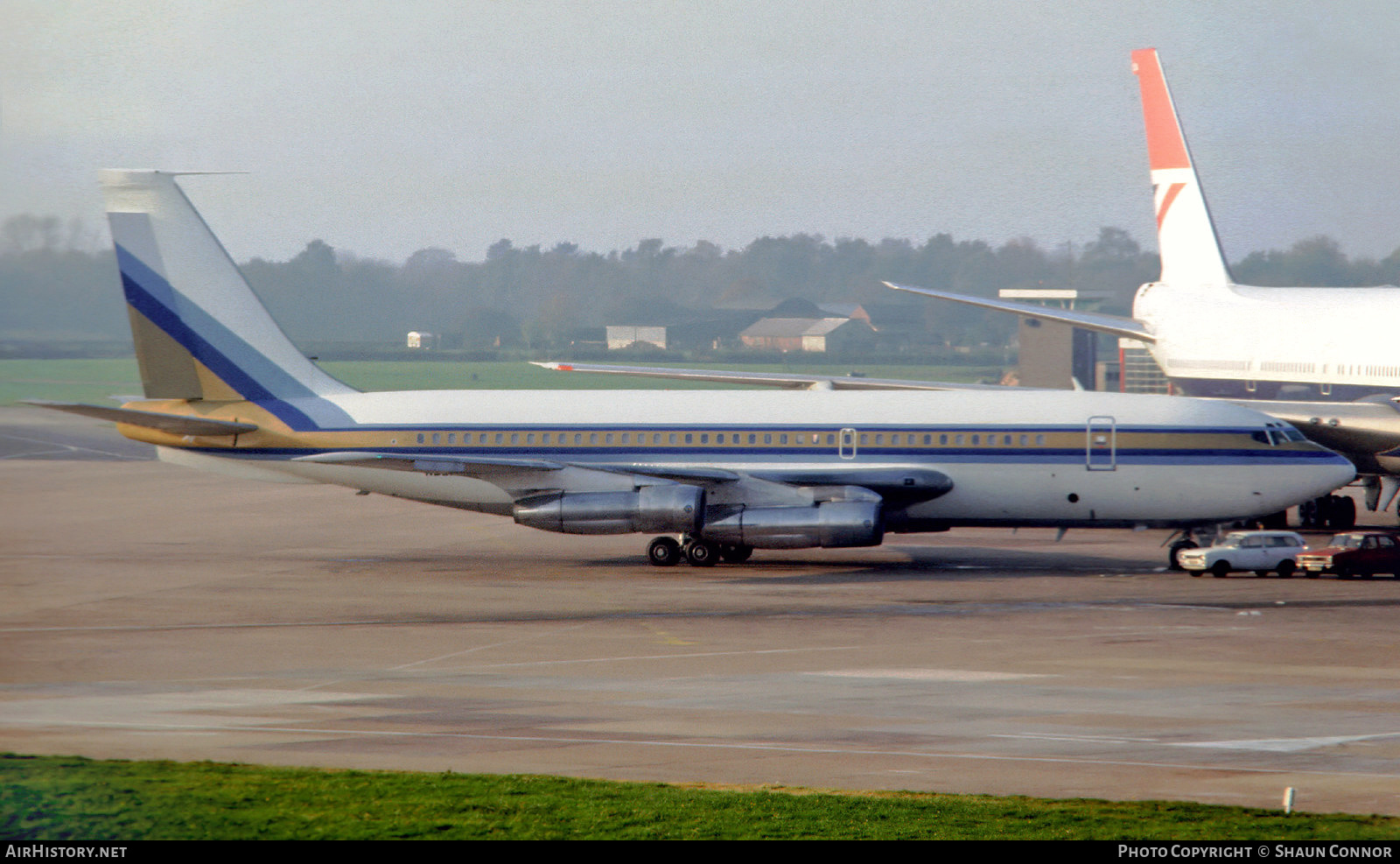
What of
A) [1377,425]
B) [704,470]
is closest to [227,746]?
[704,470]

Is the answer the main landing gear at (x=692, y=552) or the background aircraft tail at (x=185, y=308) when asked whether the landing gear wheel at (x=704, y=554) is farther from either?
the background aircraft tail at (x=185, y=308)

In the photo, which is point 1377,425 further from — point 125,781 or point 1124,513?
point 125,781

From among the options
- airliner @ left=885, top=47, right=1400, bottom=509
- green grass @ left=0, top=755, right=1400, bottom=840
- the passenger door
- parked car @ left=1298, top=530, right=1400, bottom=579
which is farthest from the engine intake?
green grass @ left=0, top=755, right=1400, bottom=840

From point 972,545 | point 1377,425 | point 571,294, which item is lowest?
point 972,545

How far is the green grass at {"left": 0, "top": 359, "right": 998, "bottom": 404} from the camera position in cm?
4447

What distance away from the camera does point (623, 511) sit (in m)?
34.4

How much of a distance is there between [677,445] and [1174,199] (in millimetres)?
30682

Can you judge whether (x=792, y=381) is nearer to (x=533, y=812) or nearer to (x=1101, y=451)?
(x=1101, y=451)

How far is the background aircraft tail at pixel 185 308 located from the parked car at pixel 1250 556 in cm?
2102

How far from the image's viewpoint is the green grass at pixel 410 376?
44.5m

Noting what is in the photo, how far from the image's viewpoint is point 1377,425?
1609 inches

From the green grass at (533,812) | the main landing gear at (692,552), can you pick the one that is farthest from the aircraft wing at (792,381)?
the green grass at (533,812)

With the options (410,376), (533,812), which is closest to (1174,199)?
(410,376)

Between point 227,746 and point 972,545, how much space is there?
28560 millimetres
